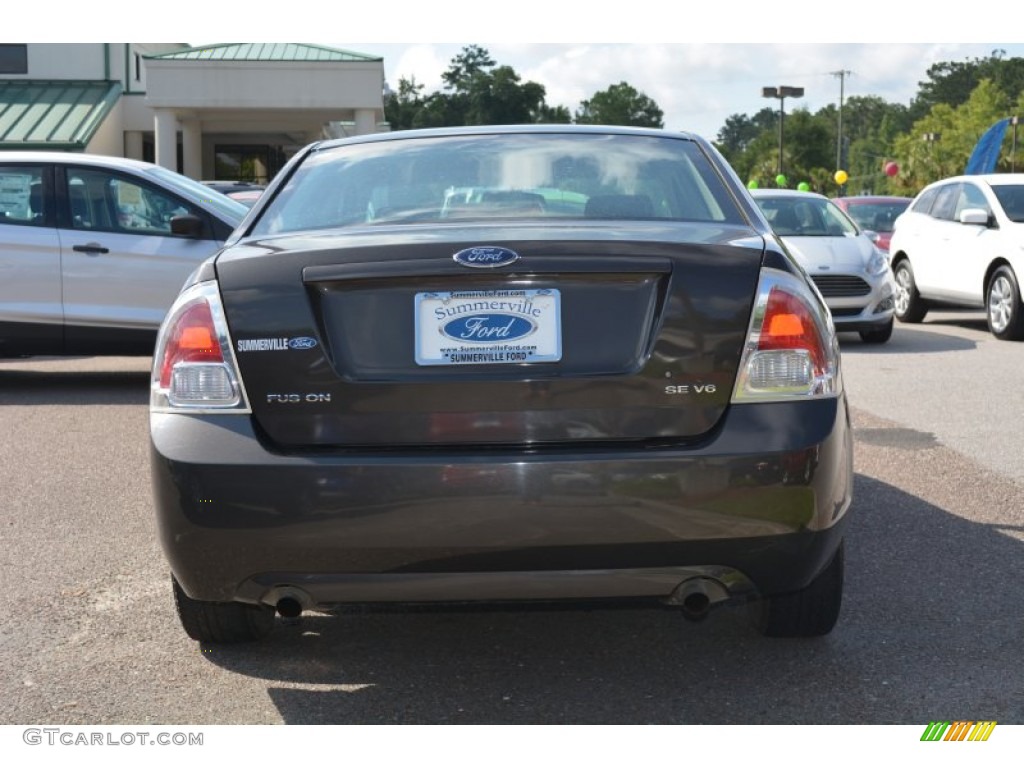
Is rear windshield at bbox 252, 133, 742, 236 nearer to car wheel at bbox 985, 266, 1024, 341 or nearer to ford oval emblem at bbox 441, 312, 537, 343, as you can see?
ford oval emblem at bbox 441, 312, 537, 343

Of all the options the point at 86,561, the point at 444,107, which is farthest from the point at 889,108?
the point at 86,561

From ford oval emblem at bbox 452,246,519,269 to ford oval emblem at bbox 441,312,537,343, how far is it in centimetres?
13

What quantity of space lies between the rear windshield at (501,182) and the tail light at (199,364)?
0.56m

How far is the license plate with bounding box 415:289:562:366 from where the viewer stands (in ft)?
11.2

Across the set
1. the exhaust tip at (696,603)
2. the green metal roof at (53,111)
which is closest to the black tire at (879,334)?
the exhaust tip at (696,603)

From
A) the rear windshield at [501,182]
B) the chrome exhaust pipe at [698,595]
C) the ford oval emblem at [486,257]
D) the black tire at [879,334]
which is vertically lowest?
the black tire at [879,334]

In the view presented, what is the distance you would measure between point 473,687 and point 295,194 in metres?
1.58

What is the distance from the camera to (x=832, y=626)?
410 centimetres

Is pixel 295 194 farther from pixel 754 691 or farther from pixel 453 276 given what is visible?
pixel 754 691

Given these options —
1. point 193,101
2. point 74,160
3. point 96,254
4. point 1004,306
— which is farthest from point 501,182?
point 193,101

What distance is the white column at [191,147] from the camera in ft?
124

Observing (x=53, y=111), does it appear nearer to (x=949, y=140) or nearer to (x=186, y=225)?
(x=186, y=225)

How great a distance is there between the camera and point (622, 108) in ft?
538
